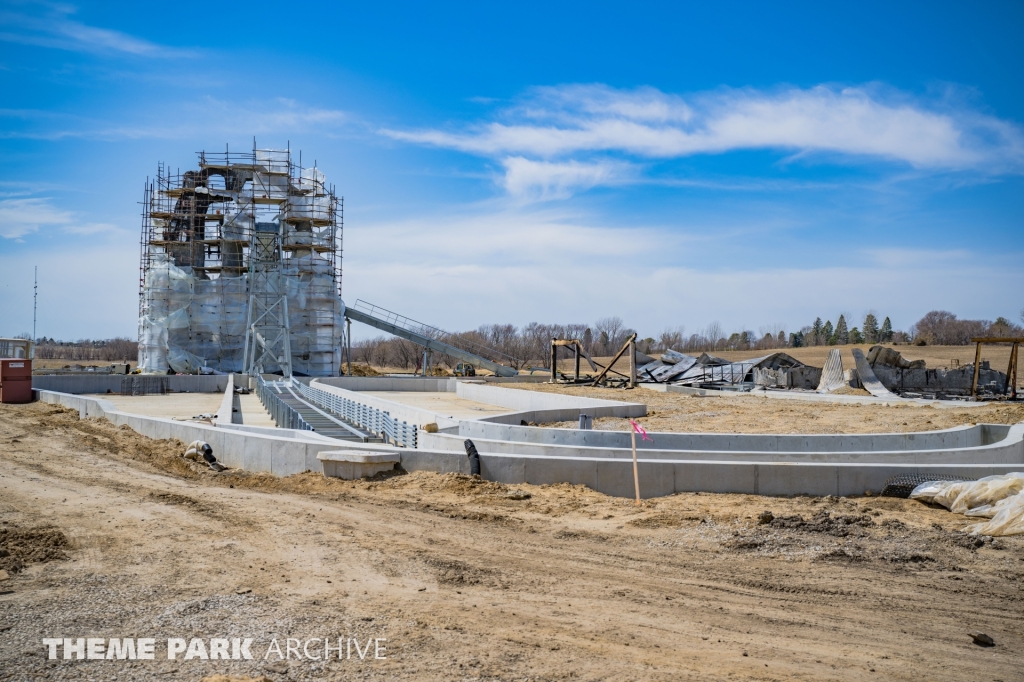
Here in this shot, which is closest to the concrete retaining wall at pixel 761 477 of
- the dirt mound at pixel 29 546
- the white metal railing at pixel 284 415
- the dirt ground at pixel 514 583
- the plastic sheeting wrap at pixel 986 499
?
the dirt ground at pixel 514 583

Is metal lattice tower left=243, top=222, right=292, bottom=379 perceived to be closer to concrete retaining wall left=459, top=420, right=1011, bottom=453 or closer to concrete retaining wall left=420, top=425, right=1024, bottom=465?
concrete retaining wall left=459, top=420, right=1011, bottom=453

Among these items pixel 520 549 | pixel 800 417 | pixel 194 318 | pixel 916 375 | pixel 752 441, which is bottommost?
pixel 520 549

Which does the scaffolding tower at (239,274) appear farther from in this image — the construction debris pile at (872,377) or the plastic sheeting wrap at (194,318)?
the construction debris pile at (872,377)

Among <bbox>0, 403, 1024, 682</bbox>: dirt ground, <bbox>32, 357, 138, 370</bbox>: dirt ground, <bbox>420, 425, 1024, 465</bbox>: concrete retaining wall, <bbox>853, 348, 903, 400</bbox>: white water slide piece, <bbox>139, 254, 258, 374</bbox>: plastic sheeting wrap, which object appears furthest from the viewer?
<bbox>32, 357, 138, 370</bbox>: dirt ground

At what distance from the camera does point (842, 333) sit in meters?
92.1

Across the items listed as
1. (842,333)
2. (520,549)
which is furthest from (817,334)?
(520,549)

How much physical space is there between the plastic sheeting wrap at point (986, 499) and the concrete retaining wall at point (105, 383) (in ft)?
112

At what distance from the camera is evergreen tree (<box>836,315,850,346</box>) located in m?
85.7

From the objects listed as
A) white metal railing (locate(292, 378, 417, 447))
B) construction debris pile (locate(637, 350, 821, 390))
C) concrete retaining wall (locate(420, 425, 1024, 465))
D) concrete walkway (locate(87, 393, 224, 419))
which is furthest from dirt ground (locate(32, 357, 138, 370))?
concrete retaining wall (locate(420, 425, 1024, 465))

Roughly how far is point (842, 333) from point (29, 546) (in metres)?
96.4

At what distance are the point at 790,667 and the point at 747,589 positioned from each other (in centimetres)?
164

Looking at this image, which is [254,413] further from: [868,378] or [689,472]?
[868,378]

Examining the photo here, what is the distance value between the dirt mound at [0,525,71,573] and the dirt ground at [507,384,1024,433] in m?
13.5

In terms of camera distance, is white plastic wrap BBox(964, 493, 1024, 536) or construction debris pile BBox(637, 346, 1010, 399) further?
construction debris pile BBox(637, 346, 1010, 399)
